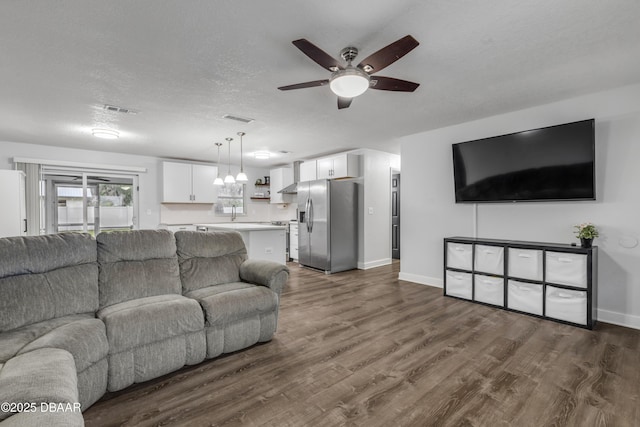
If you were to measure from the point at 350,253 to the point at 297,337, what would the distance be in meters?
3.20

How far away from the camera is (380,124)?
13.6 ft

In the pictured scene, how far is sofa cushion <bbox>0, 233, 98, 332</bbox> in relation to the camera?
6.23 ft

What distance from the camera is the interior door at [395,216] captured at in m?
6.70

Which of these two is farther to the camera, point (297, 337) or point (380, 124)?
point (380, 124)

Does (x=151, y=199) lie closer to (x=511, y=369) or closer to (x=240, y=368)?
(x=240, y=368)

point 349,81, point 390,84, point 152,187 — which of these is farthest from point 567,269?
point 152,187

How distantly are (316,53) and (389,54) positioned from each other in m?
0.47

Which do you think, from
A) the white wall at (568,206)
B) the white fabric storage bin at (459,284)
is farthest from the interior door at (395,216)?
the white fabric storage bin at (459,284)

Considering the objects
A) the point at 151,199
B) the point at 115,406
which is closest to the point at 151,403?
the point at 115,406

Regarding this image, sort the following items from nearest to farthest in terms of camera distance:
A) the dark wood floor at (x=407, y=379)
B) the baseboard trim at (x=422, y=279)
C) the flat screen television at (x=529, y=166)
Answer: the dark wood floor at (x=407, y=379)
the flat screen television at (x=529, y=166)
the baseboard trim at (x=422, y=279)

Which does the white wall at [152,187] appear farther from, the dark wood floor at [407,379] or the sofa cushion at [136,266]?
the dark wood floor at [407,379]

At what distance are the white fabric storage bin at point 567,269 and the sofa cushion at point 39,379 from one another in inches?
156

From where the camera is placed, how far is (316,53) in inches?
72.7

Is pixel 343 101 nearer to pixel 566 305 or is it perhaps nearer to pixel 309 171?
pixel 566 305
